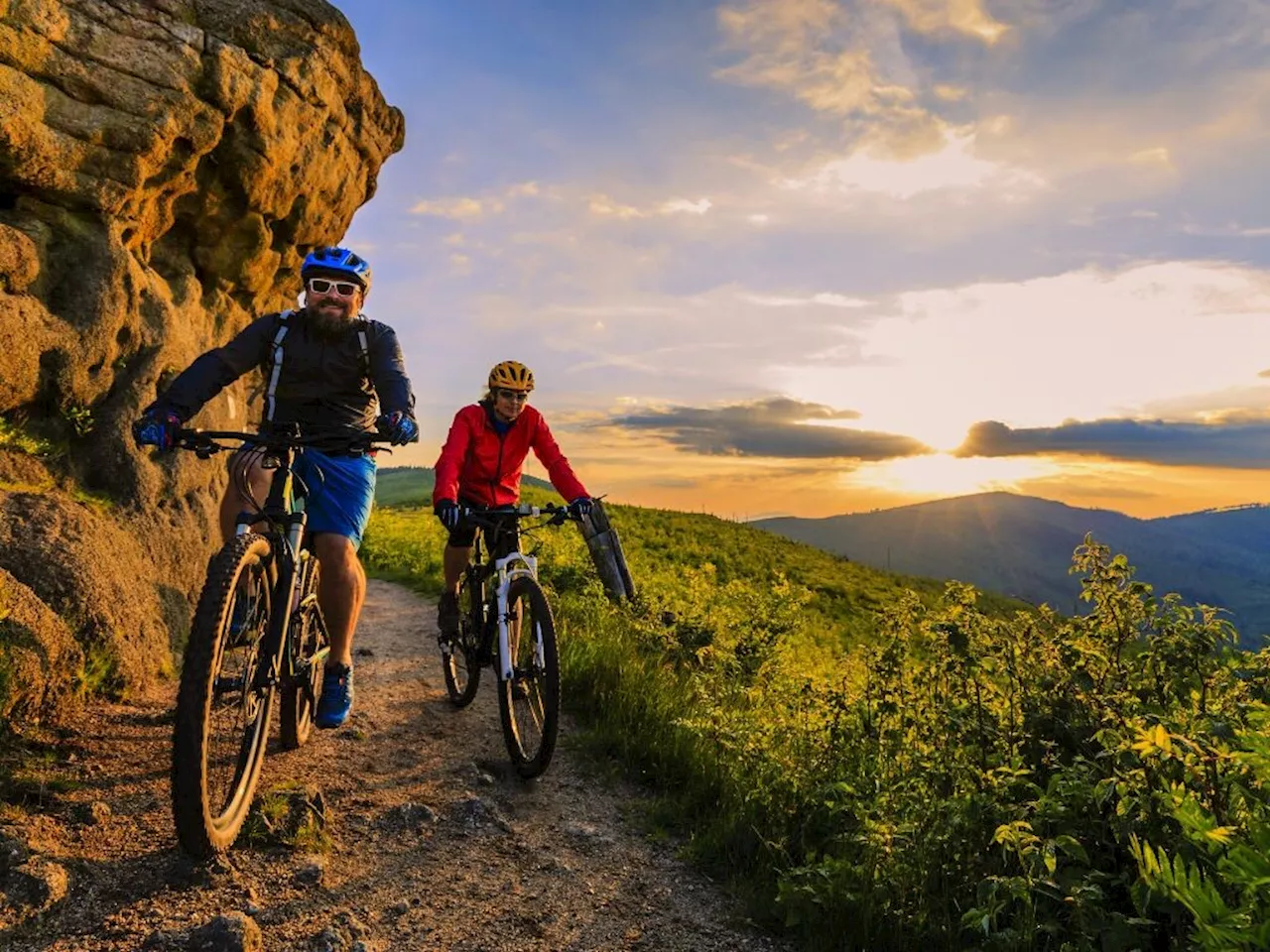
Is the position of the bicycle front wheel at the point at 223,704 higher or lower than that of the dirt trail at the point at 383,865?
higher

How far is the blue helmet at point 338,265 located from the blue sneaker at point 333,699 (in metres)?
2.58

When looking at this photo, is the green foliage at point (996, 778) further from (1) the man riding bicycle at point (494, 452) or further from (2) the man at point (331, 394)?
(2) the man at point (331, 394)

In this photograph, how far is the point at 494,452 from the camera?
7023mm

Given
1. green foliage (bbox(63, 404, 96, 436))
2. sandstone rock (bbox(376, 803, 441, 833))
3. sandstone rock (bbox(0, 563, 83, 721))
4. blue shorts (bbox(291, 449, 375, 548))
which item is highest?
green foliage (bbox(63, 404, 96, 436))

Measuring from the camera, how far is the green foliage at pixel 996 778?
293 cm

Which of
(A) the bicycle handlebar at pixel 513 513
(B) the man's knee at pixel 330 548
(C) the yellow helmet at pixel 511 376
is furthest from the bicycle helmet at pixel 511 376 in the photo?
(B) the man's knee at pixel 330 548

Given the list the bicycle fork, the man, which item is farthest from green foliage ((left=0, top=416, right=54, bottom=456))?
the bicycle fork

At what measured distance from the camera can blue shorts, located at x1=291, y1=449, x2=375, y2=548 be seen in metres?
4.94

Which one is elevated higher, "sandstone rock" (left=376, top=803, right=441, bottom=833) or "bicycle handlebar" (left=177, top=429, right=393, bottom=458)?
"bicycle handlebar" (left=177, top=429, right=393, bottom=458)

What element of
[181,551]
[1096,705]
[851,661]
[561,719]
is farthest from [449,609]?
[1096,705]

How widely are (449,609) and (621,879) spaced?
10.8 feet

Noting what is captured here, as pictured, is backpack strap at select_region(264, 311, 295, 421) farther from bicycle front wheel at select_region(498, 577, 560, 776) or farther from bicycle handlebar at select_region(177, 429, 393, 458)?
bicycle front wheel at select_region(498, 577, 560, 776)

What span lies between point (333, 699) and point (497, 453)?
107 inches

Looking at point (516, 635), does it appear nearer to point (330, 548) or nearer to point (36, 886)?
point (330, 548)
